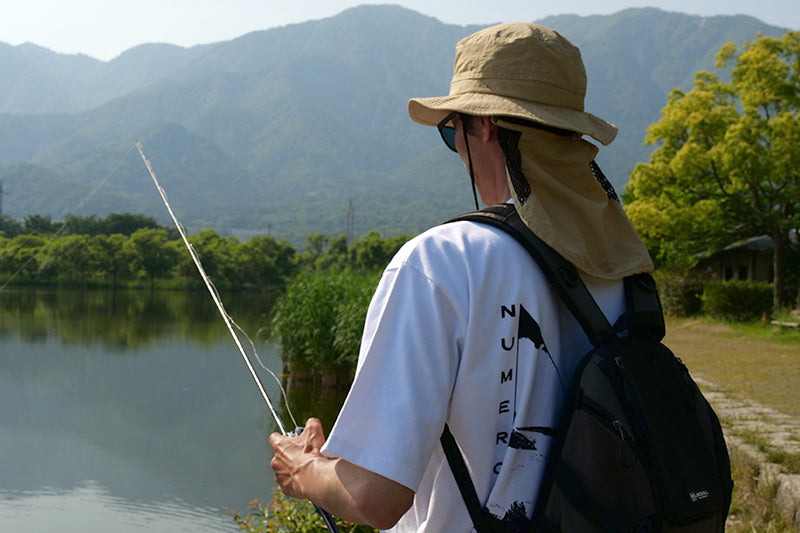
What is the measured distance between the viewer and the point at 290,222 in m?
146

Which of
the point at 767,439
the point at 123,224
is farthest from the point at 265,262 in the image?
the point at 767,439

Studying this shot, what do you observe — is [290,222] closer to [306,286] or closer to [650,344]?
[306,286]

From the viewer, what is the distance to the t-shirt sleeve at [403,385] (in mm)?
1038

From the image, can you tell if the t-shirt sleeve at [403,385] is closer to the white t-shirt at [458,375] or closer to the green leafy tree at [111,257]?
the white t-shirt at [458,375]

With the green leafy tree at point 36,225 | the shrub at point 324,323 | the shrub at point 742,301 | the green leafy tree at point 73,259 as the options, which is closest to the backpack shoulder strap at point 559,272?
the shrub at point 324,323

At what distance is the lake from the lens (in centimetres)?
639

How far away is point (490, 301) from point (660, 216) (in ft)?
A: 58.1

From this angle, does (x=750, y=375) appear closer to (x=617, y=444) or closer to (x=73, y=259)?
(x=617, y=444)

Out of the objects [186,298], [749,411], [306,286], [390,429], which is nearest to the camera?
[390,429]

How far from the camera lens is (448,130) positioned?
138 centimetres

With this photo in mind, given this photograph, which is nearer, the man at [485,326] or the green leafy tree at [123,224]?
the man at [485,326]

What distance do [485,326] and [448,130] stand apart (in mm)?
440

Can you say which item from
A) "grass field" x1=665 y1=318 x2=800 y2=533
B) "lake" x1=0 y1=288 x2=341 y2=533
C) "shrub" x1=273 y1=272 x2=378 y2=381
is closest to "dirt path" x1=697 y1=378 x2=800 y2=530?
"grass field" x1=665 y1=318 x2=800 y2=533

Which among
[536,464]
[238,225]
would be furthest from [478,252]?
[238,225]
